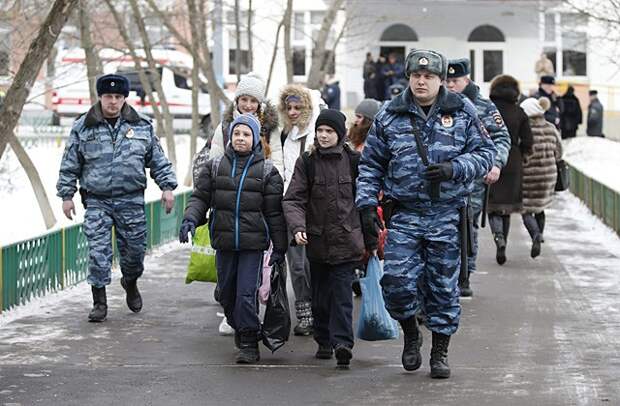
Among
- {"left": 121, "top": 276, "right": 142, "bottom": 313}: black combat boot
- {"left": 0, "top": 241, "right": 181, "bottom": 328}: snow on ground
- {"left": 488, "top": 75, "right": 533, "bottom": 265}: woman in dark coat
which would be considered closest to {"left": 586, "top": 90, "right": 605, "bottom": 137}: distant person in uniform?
{"left": 488, "top": 75, "right": 533, "bottom": 265}: woman in dark coat

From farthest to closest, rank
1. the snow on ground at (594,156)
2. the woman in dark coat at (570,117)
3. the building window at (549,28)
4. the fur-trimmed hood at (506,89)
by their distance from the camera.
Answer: the building window at (549,28) < the woman in dark coat at (570,117) < the snow on ground at (594,156) < the fur-trimmed hood at (506,89)

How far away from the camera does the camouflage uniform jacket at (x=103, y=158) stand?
10.3 m

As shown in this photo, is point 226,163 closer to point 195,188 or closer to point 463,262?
point 195,188

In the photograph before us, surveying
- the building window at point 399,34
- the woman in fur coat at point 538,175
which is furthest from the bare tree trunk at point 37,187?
the building window at point 399,34

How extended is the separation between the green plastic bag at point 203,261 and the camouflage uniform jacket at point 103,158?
2.38ft

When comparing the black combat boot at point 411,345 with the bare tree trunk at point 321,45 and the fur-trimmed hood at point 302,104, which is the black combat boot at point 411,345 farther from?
the bare tree trunk at point 321,45

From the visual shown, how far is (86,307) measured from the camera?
36.8 feet

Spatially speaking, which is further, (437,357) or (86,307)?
(86,307)

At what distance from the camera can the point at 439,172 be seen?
792 cm

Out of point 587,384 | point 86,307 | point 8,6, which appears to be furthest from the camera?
point 8,6

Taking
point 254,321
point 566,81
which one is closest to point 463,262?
point 254,321

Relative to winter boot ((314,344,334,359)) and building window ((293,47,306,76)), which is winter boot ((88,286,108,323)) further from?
building window ((293,47,306,76))

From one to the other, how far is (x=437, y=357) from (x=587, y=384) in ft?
2.83

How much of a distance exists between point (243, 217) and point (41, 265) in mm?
3300
